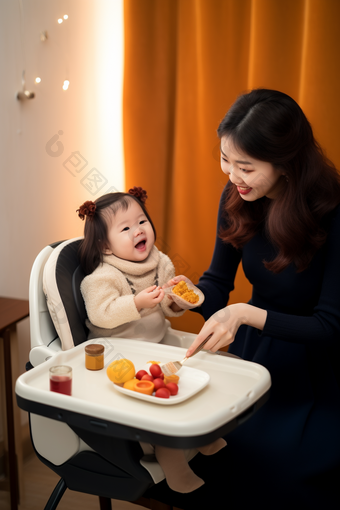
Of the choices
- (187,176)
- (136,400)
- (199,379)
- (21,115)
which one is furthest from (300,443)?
(21,115)

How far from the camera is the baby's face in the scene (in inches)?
57.6

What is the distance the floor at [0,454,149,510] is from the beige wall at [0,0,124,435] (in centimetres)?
53

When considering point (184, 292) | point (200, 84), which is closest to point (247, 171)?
point (184, 292)

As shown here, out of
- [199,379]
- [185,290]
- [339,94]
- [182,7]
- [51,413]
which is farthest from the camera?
[182,7]

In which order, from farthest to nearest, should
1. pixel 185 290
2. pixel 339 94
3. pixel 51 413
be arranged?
1. pixel 339 94
2. pixel 185 290
3. pixel 51 413

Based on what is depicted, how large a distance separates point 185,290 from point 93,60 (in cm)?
136

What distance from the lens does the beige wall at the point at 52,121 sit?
205 centimetres

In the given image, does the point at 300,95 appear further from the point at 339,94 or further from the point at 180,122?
the point at 180,122

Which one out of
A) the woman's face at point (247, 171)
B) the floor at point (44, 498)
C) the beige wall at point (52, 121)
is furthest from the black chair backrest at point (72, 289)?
the floor at point (44, 498)

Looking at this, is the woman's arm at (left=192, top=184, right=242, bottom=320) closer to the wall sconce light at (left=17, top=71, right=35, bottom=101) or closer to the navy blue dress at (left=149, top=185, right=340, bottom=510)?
the navy blue dress at (left=149, top=185, right=340, bottom=510)

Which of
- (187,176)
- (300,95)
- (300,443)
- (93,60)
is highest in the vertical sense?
(93,60)

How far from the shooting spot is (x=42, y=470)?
212 cm

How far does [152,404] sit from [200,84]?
1.49m

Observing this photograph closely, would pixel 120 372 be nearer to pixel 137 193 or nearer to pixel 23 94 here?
pixel 137 193
